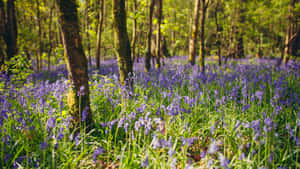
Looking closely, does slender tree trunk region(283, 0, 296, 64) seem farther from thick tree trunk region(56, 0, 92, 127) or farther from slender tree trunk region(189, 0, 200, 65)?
thick tree trunk region(56, 0, 92, 127)

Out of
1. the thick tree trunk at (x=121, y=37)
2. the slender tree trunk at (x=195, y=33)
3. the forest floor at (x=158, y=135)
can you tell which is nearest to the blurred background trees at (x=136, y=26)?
the slender tree trunk at (x=195, y=33)

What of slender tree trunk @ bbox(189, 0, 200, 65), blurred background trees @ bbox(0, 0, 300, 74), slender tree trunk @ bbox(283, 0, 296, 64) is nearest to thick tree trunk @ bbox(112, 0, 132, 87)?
blurred background trees @ bbox(0, 0, 300, 74)

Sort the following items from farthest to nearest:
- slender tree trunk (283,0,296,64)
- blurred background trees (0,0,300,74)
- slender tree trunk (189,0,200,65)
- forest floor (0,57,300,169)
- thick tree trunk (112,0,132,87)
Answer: slender tree trunk (189,0,200,65) → slender tree trunk (283,0,296,64) → blurred background trees (0,0,300,74) → thick tree trunk (112,0,132,87) → forest floor (0,57,300,169)

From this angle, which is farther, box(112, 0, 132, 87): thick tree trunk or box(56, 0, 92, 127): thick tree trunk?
box(112, 0, 132, 87): thick tree trunk

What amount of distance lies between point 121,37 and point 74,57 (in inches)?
66.8

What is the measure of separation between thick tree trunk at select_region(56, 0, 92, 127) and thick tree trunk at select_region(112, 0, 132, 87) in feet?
4.53

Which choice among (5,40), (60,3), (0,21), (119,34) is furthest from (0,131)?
(0,21)

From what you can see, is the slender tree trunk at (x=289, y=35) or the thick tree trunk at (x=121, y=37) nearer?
the thick tree trunk at (x=121, y=37)

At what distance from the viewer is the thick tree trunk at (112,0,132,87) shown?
166 inches

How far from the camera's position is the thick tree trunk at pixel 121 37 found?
4.22 m

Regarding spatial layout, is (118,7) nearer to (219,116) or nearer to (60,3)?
(60,3)

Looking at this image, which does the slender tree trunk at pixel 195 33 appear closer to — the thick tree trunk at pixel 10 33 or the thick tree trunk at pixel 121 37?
the thick tree trunk at pixel 121 37

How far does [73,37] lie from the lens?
2777 mm

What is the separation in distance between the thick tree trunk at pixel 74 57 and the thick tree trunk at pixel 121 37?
1382mm
